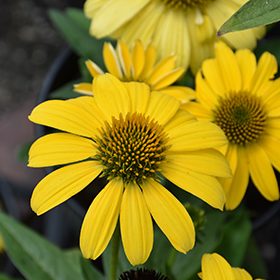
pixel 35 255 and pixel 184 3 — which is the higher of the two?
pixel 184 3

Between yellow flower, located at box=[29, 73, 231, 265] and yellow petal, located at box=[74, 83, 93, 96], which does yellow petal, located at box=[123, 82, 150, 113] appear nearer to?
yellow flower, located at box=[29, 73, 231, 265]

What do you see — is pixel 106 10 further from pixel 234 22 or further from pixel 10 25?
pixel 10 25

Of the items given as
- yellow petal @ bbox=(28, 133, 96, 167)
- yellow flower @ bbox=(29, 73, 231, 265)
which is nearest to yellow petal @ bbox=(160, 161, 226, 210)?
yellow flower @ bbox=(29, 73, 231, 265)

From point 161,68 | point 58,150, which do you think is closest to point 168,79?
point 161,68

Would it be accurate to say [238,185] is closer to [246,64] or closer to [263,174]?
[263,174]

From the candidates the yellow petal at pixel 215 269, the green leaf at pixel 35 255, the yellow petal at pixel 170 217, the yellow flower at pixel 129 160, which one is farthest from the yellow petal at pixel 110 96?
the green leaf at pixel 35 255
